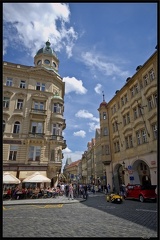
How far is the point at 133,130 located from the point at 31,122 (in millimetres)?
16391

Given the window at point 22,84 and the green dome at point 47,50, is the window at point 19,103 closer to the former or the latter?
the window at point 22,84

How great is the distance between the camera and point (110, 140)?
31844 mm

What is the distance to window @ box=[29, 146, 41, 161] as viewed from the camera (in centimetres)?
2628

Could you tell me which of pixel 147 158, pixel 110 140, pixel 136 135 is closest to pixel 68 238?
pixel 147 158

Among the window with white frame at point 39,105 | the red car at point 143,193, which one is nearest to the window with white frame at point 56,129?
the window with white frame at point 39,105

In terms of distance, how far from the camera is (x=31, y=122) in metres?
27.7

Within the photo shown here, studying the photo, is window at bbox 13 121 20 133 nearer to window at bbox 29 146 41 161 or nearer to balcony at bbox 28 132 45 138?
balcony at bbox 28 132 45 138

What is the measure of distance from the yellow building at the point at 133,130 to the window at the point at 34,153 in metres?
12.3

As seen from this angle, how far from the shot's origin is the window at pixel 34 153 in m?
26.3

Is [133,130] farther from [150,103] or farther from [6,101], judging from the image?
[6,101]

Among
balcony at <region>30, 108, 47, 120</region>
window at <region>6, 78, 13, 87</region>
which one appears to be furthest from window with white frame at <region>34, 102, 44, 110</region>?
window at <region>6, 78, 13, 87</region>

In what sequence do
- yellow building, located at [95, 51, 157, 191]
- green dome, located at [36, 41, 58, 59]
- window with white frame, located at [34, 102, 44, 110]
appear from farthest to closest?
green dome, located at [36, 41, 58, 59] → window with white frame, located at [34, 102, 44, 110] → yellow building, located at [95, 51, 157, 191]

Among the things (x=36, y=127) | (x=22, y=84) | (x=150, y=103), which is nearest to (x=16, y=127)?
(x=36, y=127)

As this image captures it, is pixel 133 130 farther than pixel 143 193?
Yes
